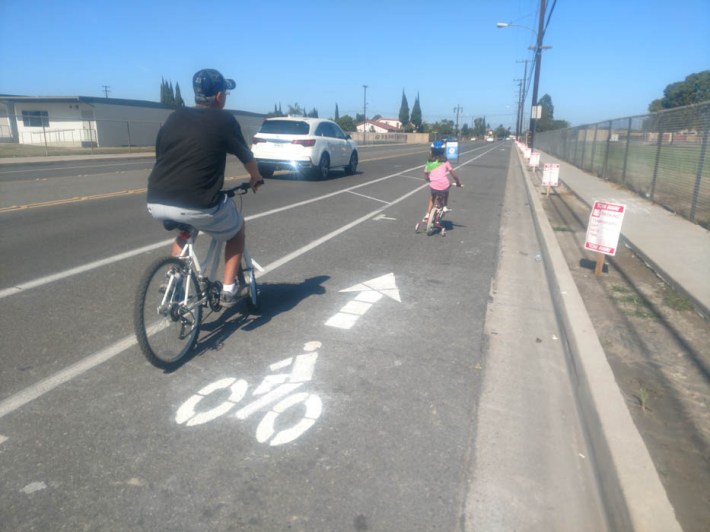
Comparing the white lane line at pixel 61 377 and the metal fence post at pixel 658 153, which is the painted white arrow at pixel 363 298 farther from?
the metal fence post at pixel 658 153

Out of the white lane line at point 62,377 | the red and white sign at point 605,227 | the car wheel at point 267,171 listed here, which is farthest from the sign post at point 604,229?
the car wheel at point 267,171

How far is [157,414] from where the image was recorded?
3391 mm

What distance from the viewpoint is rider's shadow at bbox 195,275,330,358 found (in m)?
4.59

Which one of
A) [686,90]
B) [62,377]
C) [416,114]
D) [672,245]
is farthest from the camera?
[416,114]

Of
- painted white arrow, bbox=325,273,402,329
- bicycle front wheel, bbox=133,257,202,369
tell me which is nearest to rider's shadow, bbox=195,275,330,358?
bicycle front wheel, bbox=133,257,202,369

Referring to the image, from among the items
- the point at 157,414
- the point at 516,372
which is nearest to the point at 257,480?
the point at 157,414

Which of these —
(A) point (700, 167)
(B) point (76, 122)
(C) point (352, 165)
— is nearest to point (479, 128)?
(B) point (76, 122)

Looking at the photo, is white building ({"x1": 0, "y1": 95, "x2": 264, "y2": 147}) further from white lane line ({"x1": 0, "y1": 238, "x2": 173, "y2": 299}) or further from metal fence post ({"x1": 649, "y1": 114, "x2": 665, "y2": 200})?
metal fence post ({"x1": 649, "y1": 114, "x2": 665, "y2": 200})

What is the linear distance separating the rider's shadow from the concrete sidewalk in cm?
385

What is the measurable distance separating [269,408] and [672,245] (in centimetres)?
673

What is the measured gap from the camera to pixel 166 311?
3893mm

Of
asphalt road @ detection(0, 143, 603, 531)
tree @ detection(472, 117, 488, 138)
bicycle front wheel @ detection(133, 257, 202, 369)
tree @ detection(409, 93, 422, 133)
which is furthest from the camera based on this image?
tree @ detection(472, 117, 488, 138)

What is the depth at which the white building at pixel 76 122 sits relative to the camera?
137 feet

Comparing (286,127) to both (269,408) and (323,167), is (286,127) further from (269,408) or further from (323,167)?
(269,408)
